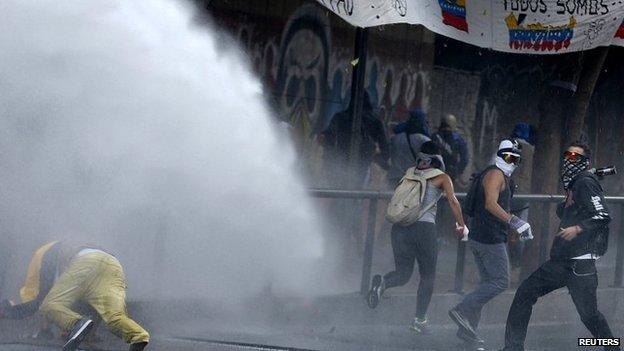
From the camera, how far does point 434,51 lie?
15.9 m

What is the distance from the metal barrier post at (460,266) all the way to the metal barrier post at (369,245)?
36.2 inches

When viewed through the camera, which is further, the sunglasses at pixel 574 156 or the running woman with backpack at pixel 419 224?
the running woman with backpack at pixel 419 224

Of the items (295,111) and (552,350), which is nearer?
(552,350)

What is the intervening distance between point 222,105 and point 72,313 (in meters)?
2.69

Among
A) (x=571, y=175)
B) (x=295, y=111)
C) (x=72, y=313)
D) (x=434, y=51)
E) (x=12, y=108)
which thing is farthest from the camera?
(x=434, y=51)

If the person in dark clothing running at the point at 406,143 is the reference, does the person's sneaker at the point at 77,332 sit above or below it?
below

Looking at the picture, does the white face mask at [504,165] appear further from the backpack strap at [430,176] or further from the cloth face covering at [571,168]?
the cloth face covering at [571,168]

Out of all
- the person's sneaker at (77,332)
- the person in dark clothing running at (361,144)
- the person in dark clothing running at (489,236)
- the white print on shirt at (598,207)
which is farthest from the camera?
the person in dark clothing running at (361,144)

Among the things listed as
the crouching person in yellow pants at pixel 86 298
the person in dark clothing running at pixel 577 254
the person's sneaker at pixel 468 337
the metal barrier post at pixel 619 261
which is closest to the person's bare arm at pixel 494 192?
the person in dark clothing running at pixel 577 254

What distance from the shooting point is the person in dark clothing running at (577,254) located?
9031mm

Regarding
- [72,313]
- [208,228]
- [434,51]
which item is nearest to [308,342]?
[208,228]

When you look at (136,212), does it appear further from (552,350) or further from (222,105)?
(552,350)

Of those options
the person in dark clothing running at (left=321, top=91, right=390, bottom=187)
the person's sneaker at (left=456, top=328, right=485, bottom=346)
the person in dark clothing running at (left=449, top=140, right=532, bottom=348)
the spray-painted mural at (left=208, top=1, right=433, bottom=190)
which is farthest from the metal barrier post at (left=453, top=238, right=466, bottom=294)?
the spray-painted mural at (left=208, top=1, right=433, bottom=190)

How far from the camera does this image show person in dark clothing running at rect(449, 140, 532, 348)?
32.3 feet
